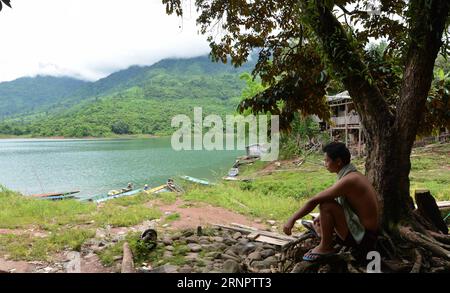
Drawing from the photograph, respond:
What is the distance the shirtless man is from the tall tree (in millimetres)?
1018

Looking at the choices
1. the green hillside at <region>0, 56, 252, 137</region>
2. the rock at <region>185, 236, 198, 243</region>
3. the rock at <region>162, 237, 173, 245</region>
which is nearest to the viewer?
the rock at <region>162, 237, 173, 245</region>

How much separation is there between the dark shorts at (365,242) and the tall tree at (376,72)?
80 cm

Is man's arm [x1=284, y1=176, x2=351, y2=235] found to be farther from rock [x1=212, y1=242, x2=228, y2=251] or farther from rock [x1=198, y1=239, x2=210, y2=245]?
rock [x1=198, y1=239, x2=210, y2=245]

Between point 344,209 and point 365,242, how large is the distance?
563 millimetres

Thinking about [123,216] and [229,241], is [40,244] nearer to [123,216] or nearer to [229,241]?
[123,216]

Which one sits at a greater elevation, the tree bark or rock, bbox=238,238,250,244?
the tree bark

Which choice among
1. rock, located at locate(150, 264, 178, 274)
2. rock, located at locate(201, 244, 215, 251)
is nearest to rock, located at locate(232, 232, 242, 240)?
rock, located at locate(201, 244, 215, 251)

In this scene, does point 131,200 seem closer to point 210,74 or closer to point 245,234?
point 245,234

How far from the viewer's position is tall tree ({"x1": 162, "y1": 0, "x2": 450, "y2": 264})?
422 centimetres

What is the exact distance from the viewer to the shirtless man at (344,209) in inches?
137

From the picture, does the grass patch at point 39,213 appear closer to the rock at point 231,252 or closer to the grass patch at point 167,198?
the grass patch at point 167,198

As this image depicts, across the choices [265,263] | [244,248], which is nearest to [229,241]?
[244,248]

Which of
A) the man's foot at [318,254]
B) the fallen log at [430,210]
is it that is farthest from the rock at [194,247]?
the fallen log at [430,210]

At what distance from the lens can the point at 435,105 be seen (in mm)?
5309
